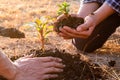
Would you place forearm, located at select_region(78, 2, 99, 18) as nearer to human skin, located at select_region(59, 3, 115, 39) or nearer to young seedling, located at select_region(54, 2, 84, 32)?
human skin, located at select_region(59, 3, 115, 39)

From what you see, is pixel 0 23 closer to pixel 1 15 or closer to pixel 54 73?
pixel 1 15

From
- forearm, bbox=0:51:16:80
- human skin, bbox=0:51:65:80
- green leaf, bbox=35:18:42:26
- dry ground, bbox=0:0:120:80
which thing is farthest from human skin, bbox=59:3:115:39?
forearm, bbox=0:51:16:80

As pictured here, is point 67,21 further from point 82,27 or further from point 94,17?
point 94,17

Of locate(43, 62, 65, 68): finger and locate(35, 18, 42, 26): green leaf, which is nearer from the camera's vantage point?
locate(43, 62, 65, 68): finger

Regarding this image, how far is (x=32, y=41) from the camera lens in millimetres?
5078

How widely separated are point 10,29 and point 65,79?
2.48 metres

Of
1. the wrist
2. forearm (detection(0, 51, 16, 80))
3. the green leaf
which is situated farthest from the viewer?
the wrist

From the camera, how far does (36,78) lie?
9.93ft

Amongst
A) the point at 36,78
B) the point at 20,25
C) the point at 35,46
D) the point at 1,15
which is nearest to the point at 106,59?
the point at 35,46

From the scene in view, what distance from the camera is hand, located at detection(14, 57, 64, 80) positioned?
3014 mm

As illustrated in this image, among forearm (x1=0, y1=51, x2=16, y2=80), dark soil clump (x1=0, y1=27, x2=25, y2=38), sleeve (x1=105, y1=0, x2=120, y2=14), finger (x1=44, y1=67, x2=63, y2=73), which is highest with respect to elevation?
dark soil clump (x1=0, y1=27, x2=25, y2=38)

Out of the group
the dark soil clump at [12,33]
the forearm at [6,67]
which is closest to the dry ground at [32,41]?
the dark soil clump at [12,33]

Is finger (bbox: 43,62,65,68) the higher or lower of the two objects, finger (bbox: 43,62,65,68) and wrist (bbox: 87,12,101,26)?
the lower

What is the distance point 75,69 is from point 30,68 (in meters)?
0.52
